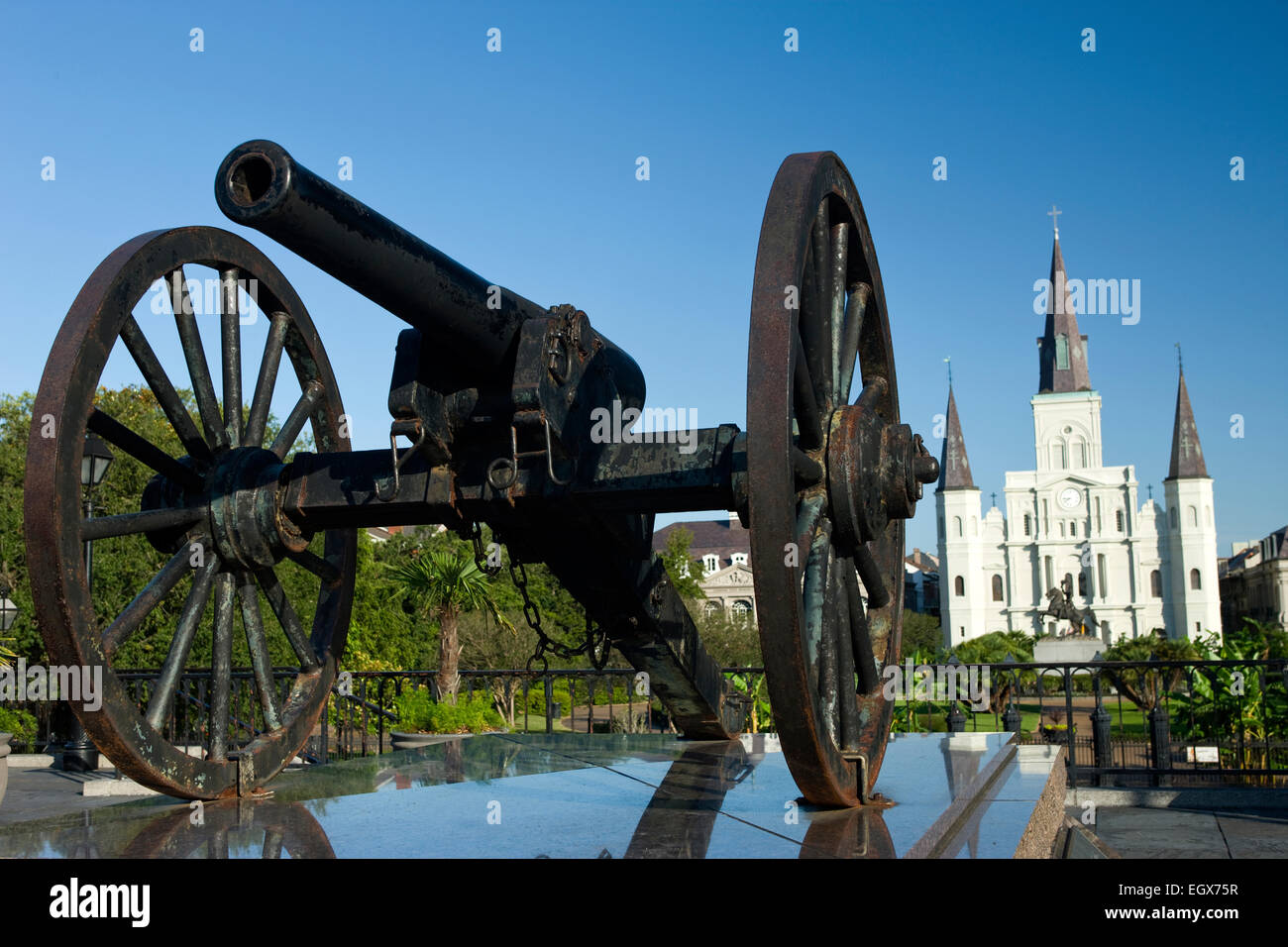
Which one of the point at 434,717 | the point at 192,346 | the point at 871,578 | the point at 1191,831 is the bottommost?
the point at 1191,831

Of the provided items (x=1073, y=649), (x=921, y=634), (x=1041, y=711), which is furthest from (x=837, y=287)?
(x=921, y=634)

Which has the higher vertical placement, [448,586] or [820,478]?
[820,478]

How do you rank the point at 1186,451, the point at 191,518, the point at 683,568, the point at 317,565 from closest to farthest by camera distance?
1. the point at 191,518
2. the point at 317,565
3. the point at 683,568
4. the point at 1186,451

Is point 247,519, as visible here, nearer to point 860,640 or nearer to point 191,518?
point 191,518

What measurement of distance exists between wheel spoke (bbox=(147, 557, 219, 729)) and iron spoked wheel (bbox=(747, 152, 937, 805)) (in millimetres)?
2200

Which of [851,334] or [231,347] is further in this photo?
[231,347]

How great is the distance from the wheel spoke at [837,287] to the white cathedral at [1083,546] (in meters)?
91.7

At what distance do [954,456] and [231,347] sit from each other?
9577 cm

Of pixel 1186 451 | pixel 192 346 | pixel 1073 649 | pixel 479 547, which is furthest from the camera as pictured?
pixel 1186 451

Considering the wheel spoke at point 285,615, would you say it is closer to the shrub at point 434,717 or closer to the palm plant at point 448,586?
the shrub at point 434,717

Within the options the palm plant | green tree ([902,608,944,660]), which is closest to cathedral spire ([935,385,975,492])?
green tree ([902,608,944,660])

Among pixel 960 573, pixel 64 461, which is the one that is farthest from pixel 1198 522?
pixel 64 461

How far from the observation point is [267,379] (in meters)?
4.84
